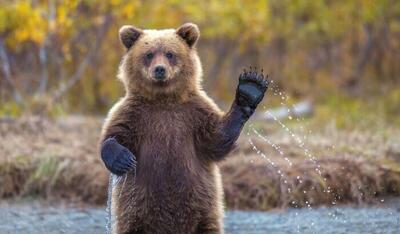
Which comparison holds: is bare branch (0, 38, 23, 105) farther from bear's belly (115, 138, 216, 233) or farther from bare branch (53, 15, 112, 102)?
bear's belly (115, 138, 216, 233)

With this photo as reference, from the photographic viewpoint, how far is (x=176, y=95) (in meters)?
5.01

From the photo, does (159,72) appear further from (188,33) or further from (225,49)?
(225,49)

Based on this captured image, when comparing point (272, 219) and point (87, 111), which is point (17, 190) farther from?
point (87, 111)

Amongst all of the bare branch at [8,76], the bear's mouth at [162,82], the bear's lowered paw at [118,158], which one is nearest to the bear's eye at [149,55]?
the bear's mouth at [162,82]

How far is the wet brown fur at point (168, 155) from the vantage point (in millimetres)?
4875

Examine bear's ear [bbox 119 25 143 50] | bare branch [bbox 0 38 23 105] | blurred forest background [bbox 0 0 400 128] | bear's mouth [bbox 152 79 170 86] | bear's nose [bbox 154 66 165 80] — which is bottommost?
bear's mouth [bbox 152 79 170 86]

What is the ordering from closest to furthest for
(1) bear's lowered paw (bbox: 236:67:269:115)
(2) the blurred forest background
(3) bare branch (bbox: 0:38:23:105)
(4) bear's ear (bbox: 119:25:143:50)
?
1. (1) bear's lowered paw (bbox: 236:67:269:115)
2. (4) bear's ear (bbox: 119:25:143:50)
3. (3) bare branch (bbox: 0:38:23:105)
4. (2) the blurred forest background

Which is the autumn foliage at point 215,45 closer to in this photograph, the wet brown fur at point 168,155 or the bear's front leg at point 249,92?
the wet brown fur at point 168,155

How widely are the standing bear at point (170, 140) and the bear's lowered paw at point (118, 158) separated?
76 mm

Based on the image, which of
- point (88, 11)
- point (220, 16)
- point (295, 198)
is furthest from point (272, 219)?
point (220, 16)

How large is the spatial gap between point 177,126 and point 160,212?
0.51 metres

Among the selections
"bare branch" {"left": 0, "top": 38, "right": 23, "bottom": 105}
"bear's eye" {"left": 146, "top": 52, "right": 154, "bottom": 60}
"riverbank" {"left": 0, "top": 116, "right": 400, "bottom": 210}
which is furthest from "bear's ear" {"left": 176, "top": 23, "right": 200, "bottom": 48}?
"bare branch" {"left": 0, "top": 38, "right": 23, "bottom": 105}

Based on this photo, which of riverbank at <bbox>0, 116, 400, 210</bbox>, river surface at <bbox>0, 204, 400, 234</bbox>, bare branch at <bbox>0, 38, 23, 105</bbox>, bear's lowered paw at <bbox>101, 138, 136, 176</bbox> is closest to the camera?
bear's lowered paw at <bbox>101, 138, 136, 176</bbox>

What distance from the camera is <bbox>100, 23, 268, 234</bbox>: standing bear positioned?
4.87 m
